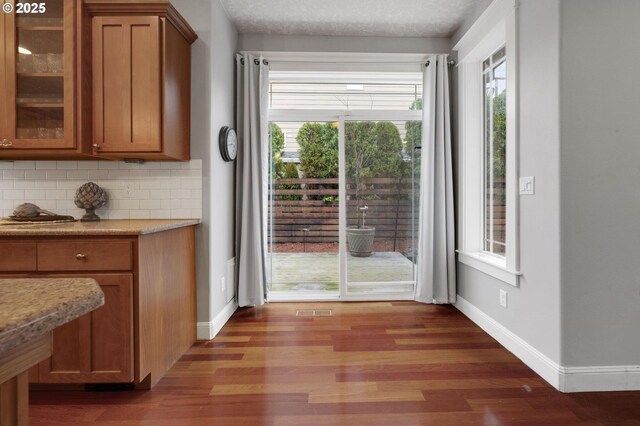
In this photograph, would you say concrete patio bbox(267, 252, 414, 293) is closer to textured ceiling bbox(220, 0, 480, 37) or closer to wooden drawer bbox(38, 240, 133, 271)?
wooden drawer bbox(38, 240, 133, 271)

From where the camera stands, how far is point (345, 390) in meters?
1.99

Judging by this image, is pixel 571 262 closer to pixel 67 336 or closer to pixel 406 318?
pixel 406 318

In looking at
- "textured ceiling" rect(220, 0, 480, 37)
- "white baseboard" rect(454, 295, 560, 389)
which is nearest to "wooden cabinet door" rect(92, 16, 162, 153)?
"textured ceiling" rect(220, 0, 480, 37)

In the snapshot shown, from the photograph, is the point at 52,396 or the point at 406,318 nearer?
the point at 52,396

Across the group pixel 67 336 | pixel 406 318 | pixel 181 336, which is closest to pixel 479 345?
pixel 406 318

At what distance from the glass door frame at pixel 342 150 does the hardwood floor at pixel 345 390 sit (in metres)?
0.83

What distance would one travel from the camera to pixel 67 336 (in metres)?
1.88

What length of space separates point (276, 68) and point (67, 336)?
2737 mm

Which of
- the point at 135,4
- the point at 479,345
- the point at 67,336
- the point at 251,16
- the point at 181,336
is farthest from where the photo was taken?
the point at 251,16

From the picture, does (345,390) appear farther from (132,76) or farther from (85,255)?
(132,76)

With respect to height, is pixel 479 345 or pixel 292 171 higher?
pixel 292 171

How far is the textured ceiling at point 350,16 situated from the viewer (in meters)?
2.92

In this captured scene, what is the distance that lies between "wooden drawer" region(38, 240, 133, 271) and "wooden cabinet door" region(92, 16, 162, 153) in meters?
0.72

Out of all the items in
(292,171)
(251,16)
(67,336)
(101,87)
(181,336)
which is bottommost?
(181,336)
